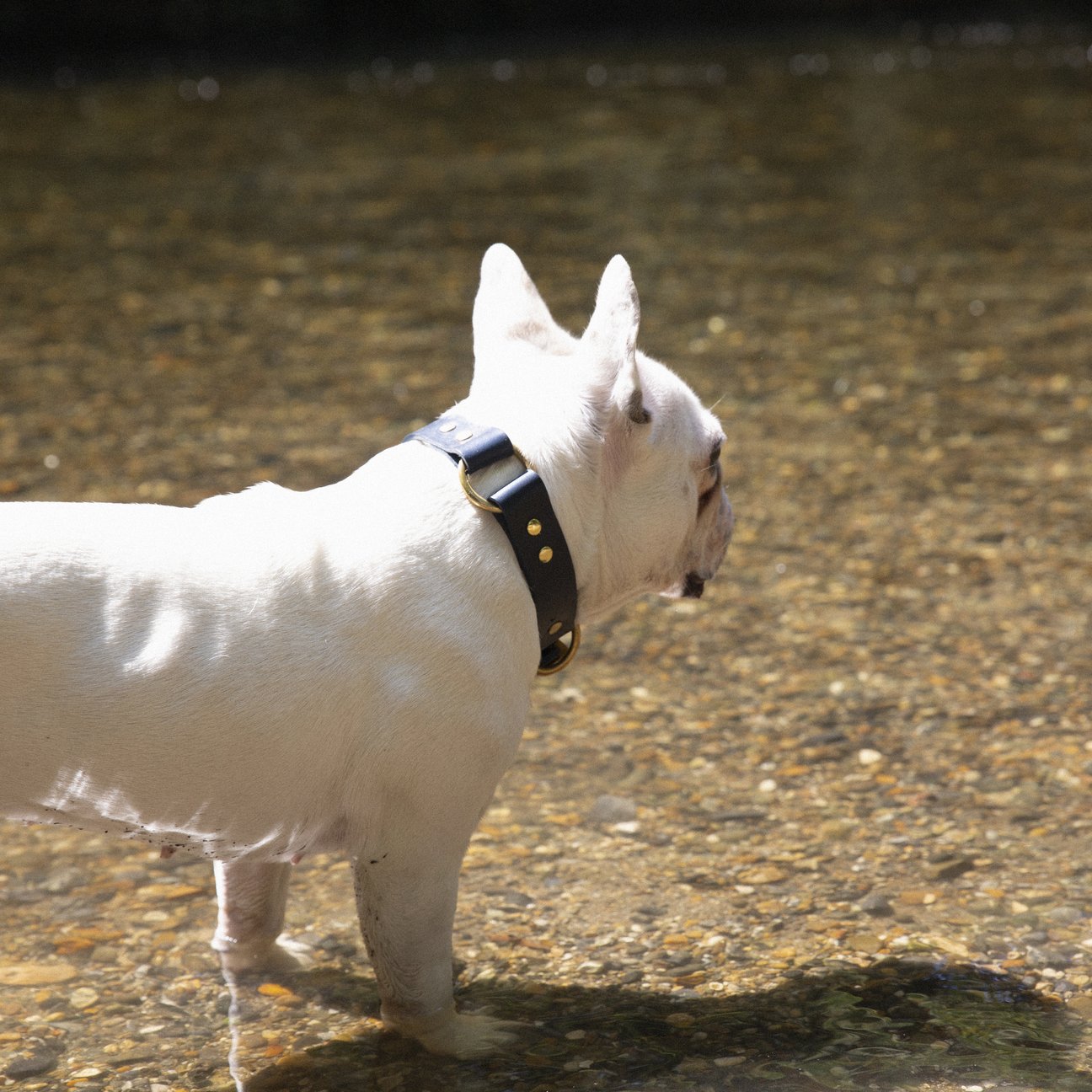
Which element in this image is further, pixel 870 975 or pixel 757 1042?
pixel 870 975

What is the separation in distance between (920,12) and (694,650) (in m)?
21.9

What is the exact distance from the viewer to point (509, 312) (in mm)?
3383

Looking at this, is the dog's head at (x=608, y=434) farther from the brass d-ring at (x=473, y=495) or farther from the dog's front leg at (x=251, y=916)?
the dog's front leg at (x=251, y=916)

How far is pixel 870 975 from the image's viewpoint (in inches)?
140

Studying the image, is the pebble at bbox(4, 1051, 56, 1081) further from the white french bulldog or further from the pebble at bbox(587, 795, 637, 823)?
the pebble at bbox(587, 795, 637, 823)

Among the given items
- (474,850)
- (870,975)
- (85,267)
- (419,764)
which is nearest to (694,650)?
(474,850)

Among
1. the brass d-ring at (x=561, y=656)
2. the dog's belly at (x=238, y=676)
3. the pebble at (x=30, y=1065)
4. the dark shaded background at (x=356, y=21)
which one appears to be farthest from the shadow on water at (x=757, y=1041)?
the dark shaded background at (x=356, y=21)

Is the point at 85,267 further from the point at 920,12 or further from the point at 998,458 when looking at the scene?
the point at 920,12

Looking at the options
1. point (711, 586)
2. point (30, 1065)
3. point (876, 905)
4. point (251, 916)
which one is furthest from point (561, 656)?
point (711, 586)

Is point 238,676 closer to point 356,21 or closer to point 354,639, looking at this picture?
point 354,639

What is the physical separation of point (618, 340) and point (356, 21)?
2348 centimetres

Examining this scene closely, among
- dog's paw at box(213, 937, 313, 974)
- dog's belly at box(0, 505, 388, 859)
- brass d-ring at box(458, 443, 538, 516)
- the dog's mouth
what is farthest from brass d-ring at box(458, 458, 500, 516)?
dog's paw at box(213, 937, 313, 974)

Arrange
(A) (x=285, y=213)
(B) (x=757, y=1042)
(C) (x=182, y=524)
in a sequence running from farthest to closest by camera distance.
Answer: (A) (x=285, y=213) < (B) (x=757, y=1042) < (C) (x=182, y=524)

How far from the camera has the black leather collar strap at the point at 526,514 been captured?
300 centimetres
